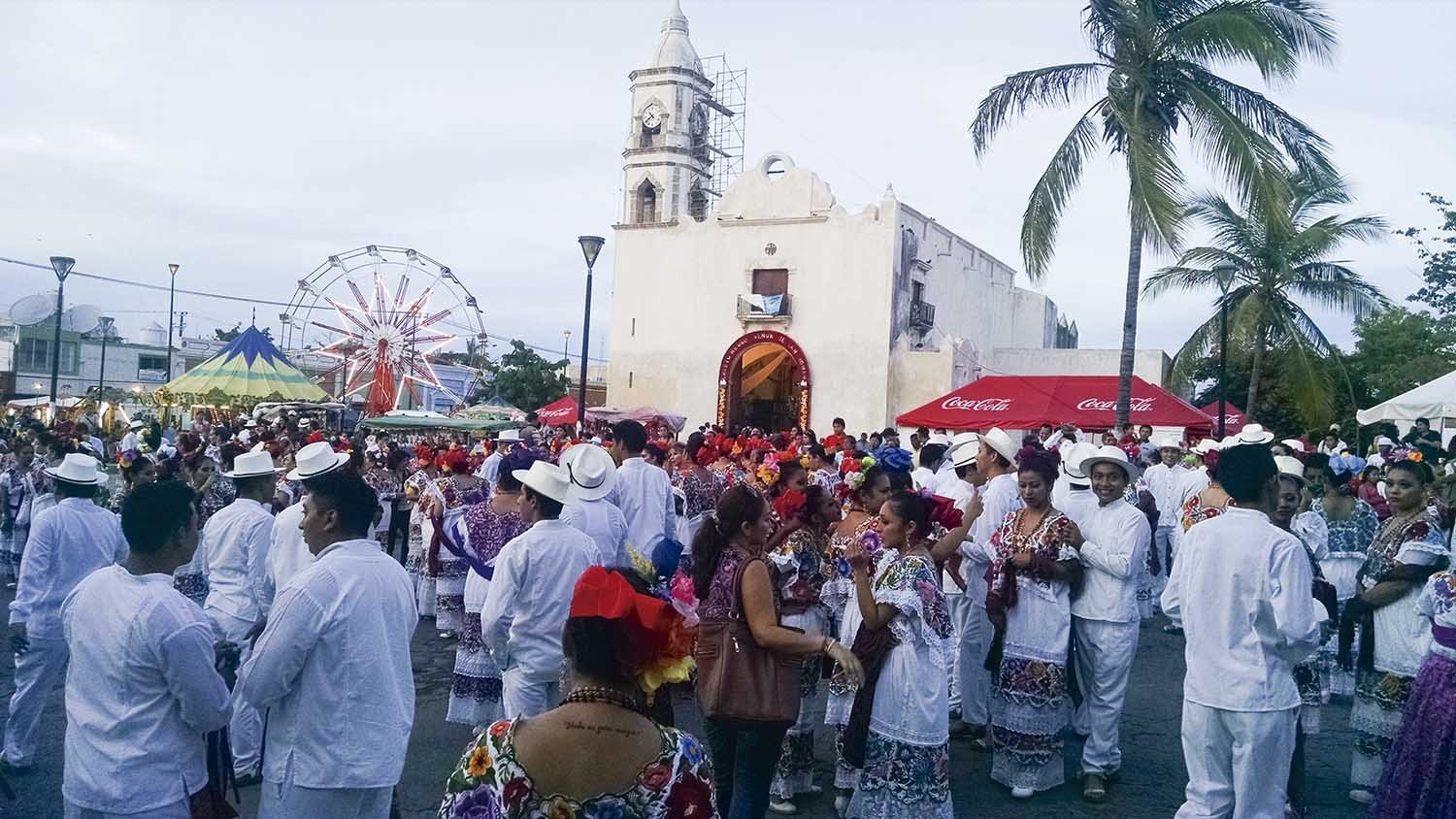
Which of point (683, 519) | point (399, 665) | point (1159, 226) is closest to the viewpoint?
point (399, 665)

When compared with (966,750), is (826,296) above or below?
above

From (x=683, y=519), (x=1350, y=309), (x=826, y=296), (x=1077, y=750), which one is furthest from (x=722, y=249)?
(x=1077, y=750)

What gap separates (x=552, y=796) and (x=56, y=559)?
4.78 metres

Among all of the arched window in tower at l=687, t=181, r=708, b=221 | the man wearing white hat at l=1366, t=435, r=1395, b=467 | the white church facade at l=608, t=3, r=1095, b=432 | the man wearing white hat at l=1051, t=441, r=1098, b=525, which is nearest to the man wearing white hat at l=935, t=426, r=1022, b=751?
the man wearing white hat at l=1051, t=441, r=1098, b=525

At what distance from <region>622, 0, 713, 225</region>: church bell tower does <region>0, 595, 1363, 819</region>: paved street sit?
2705 centimetres

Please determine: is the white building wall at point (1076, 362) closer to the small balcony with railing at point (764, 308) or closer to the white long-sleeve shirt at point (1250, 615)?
the small balcony with railing at point (764, 308)

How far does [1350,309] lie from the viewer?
24953mm

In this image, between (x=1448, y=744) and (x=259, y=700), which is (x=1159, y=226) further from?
(x=259, y=700)

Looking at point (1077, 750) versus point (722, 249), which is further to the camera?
point (722, 249)

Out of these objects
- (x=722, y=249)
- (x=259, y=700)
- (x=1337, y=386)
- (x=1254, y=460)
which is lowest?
(x=259, y=700)

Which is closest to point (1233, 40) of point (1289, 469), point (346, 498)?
point (1289, 469)

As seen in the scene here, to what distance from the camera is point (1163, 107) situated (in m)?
16.4

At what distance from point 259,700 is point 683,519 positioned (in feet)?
22.3

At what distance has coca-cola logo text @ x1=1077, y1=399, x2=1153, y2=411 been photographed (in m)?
17.9
